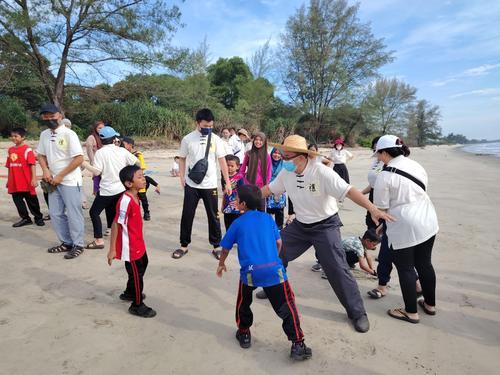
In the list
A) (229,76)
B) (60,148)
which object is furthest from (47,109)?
(229,76)

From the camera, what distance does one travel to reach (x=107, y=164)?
15.4 ft

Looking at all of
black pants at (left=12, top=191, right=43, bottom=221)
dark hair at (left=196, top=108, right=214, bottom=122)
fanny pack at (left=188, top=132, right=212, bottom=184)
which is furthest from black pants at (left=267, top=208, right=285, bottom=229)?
black pants at (left=12, top=191, right=43, bottom=221)

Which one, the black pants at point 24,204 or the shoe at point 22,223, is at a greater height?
the black pants at point 24,204

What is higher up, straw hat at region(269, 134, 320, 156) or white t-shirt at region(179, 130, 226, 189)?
straw hat at region(269, 134, 320, 156)

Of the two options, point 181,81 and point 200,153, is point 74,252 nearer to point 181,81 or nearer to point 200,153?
point 200,153

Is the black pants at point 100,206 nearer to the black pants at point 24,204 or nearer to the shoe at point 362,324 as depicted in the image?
the black pants at point 24,204

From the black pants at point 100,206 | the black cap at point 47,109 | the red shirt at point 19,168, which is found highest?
the black cap at point 47,109

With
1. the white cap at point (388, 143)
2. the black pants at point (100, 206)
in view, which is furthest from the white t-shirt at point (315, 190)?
the black pants at point (100, 206)

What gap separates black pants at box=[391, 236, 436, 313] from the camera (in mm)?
3014

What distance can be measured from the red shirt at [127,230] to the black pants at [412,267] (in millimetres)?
2434

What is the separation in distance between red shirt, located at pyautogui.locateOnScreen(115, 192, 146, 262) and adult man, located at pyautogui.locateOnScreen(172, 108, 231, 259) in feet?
4.99

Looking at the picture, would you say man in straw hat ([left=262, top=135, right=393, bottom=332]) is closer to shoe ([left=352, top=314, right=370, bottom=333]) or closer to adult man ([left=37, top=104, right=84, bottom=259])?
shoe ([left=352, top=314, right=370, bottom=333])

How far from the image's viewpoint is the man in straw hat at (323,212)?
290cm

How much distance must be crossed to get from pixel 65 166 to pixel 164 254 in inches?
71.9
